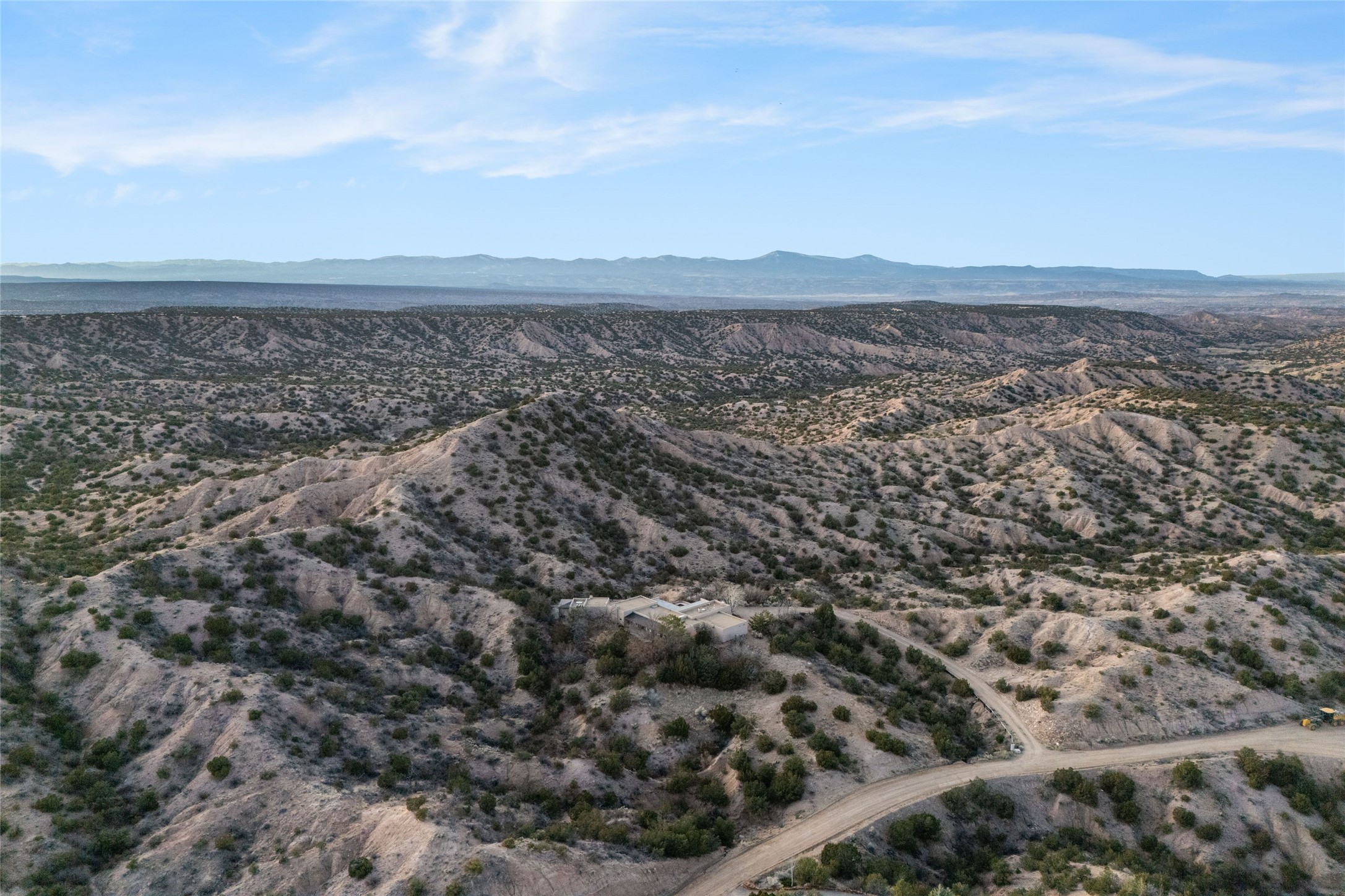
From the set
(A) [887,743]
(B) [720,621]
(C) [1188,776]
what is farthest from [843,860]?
(B) [720,621]

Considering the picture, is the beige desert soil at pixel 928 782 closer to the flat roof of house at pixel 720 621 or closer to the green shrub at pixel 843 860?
the green shrub at pixel 843 860

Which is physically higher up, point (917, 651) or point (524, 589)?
point (524, 589)

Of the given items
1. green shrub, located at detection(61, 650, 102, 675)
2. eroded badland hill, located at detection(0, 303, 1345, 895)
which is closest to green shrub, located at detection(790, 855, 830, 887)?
eroded badland hill, located at detection(0, 303, 1345, 895)

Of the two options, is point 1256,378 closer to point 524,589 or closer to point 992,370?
point 992,370

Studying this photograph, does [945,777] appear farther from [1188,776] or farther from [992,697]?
[1188,776]

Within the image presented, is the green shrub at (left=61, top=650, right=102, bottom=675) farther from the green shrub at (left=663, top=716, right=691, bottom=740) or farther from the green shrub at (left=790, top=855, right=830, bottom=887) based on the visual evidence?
the green shrub at (left=790, top=855, right=830, bottom=887)

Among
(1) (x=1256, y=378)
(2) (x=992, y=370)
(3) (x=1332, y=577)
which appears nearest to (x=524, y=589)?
(3) (x=1332, y=577)
